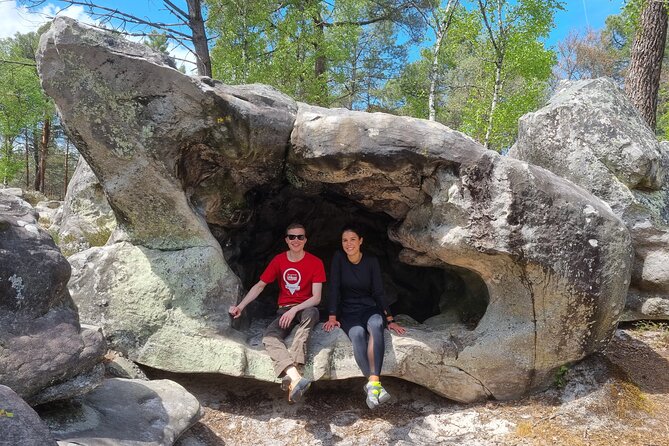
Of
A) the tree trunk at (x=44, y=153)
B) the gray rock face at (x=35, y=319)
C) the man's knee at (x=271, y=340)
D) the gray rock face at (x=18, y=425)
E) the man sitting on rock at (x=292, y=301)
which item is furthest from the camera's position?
the tree trunk at (x=44, y=153)

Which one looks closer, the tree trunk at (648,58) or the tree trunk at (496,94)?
the tree trunk at (648,58)

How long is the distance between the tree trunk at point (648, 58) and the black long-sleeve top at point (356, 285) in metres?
6.54

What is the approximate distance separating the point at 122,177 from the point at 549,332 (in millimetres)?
4191

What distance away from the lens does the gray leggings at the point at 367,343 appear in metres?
4.09

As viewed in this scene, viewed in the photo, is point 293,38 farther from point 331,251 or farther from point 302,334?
point 302,334

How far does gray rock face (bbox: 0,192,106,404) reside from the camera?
112 inches

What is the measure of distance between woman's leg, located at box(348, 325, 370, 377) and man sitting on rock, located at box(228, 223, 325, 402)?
1.40ft

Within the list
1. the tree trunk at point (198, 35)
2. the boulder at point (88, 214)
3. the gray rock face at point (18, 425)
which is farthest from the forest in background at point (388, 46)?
the gray rock face at point (18, 425)

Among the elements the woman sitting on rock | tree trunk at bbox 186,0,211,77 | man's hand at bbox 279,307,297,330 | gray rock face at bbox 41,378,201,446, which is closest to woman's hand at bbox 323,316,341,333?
the woman sitting on rock

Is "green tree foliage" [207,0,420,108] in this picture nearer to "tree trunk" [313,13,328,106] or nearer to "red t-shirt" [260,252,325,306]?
"tree trunk" [313,13,328,106]

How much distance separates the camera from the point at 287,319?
14.4ft

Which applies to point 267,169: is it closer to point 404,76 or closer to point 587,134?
point 587,134

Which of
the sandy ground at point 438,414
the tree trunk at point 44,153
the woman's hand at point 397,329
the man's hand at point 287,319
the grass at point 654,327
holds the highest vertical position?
the tree trunk at point 44,153

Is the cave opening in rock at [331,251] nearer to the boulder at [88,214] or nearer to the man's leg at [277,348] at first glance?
the man's leg at [277,348]
